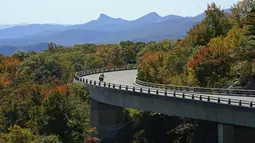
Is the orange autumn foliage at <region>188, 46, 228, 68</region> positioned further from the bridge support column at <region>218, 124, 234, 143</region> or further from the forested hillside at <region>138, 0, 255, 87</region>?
the bridge support column at <region>218, 124, 234, 143</region>

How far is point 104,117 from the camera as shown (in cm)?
6550

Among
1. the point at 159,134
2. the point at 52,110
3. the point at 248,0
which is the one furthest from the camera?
the point at 248,0

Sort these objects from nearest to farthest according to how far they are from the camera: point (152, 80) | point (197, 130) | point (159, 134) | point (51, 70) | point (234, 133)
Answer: point (234, 133) → point (197, 130) → point (159, 134) → point (152, 80) → point (51, 70)

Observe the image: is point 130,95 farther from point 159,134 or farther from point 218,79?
point 218,79

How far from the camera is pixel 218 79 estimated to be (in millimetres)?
57594

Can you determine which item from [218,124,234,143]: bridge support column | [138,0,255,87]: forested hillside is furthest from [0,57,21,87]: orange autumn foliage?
[218,124,234,143]: bridge support column

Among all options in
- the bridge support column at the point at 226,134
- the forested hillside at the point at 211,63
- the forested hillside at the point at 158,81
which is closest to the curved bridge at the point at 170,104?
the bridge support column at the point at 226,134

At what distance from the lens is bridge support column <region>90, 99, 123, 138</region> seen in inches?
2532

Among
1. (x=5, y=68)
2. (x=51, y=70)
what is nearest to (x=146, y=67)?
(x=51, y=70)

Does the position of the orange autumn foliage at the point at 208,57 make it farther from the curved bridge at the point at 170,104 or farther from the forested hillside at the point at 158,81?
the curved bridge at the point at 170,104

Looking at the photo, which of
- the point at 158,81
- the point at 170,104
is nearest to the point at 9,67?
the point at 158,81

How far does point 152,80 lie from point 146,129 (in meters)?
13.4

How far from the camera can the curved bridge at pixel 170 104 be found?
132 feet

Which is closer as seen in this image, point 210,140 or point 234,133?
point 234,133
